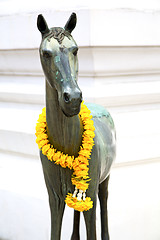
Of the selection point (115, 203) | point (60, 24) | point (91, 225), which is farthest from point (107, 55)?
point (91, 225)

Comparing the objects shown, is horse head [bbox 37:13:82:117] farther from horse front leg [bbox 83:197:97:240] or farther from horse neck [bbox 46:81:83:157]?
horse front leg [bbox 83:197:97:240]

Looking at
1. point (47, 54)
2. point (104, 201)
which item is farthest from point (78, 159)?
point (104, 201)

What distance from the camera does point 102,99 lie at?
7.73 feet

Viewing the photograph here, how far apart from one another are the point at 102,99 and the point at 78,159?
0.93m

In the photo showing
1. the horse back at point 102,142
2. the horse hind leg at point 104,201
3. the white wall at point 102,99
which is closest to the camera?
the horse back at point 102,142

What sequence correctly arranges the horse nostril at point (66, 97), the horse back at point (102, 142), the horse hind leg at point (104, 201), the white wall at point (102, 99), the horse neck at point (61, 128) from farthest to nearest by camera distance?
the white wall at point (102, 99)
the horse hind leg at point (104, 201)
the horse back at point (102, 142)
the horse neck at point (61, 128)
the horse nostril at point (66, 97)

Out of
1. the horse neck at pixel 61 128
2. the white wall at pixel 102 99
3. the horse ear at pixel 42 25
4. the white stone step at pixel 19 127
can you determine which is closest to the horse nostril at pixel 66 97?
the horse neck at pixel 61 128

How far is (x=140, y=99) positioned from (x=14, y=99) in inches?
31.9

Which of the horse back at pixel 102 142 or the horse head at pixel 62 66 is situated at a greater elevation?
the horse head at pixel 62 66

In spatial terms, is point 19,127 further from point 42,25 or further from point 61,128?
point 42,25

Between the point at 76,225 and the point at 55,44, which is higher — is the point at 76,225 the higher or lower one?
the lower one

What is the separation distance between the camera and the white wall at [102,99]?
7.66 ft

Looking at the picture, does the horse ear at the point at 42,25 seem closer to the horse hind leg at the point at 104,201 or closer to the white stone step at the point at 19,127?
the horse hind leg at the point at 104,201

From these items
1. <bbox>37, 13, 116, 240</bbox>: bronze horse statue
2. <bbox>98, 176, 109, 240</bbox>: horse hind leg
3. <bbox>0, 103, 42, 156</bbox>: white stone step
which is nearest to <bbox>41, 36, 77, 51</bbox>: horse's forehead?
<bbox>37, 13, 116, 240</bbox>: bronze horse statue
